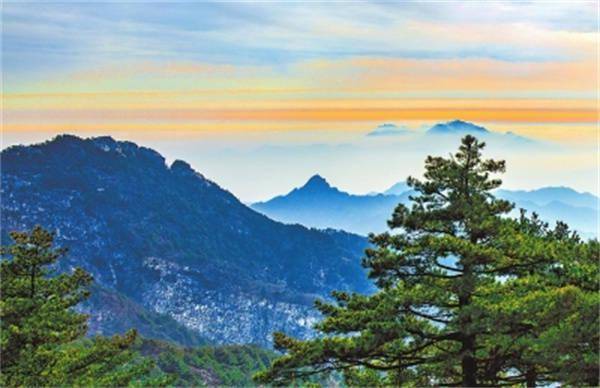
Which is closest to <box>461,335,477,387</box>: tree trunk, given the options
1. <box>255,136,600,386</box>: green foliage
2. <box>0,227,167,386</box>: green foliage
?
<box>255,136,600,386</box>: green foliage

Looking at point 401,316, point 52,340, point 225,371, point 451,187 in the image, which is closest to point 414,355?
point 401,316

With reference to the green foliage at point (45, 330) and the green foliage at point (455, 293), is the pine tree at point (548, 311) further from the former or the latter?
the green foliage at point (45, 330)

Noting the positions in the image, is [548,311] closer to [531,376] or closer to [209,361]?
[531,376]

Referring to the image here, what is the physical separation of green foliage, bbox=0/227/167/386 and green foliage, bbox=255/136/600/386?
22.3 ft

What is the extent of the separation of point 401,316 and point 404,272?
3.96ft

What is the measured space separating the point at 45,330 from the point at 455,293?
11.7 meters

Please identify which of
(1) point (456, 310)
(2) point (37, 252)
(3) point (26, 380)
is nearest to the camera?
(1) point (456, 310)

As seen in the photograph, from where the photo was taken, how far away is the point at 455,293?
18.7 meters

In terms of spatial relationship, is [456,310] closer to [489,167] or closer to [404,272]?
[404,272]

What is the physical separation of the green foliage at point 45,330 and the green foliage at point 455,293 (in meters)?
6.79

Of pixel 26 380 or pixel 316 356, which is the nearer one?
pixel 316 356

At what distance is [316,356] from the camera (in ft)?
62.0

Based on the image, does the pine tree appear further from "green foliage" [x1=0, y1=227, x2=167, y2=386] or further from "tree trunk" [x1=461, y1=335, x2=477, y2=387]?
"green foliage" [x1=0, y1=227, x2=167, y2=386]

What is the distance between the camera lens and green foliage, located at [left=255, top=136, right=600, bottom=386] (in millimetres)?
17734
